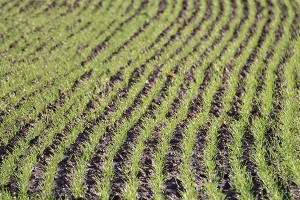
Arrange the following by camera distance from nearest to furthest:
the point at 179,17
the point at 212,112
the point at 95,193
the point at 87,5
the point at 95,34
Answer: the point at 95,193 < the point at 212,112 < the point at 95,34 < the point at 179,17 < the point at 87,5

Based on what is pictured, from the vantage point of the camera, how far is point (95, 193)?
4406 millimetres

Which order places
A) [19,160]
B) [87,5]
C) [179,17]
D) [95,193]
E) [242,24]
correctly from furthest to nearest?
[87,5]
[179,17]
[242,24]
[19,160]
[95,193]

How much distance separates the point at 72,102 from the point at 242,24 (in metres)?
5.76

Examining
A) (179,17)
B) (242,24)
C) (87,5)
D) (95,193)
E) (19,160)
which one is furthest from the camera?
(87,5)

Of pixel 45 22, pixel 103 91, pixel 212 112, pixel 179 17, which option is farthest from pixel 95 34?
pixel 212 112

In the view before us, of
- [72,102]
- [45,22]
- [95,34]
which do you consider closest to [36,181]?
[72,102]

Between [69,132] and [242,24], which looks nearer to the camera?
[69,132]

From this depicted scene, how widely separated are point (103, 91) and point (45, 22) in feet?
16.0

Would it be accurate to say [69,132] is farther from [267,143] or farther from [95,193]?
[267,143]

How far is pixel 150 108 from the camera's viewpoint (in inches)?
247

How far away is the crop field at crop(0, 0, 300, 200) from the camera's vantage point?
15.1 ft

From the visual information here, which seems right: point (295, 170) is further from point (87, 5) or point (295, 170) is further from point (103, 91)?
point (87, 5)

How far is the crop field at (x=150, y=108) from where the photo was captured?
4.59 metres

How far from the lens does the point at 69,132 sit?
561 cm
